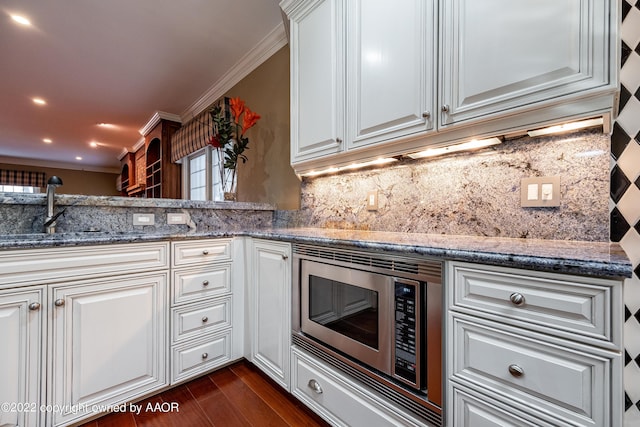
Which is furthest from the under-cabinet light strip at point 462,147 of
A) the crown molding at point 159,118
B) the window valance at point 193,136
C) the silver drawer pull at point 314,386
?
the crown molding at point 159,118

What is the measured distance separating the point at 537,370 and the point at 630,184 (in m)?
0.80

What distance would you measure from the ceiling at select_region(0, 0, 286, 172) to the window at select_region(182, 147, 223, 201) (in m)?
0.67

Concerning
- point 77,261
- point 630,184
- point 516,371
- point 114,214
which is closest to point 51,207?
point 114,214

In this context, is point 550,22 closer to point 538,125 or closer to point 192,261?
point 538,125

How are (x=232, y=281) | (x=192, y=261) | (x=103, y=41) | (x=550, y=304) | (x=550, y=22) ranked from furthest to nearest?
(x=103, y=41) < (x=232, y=281) < (x=192, y=261) < (x=550, y=22) < (x=550, y=304)

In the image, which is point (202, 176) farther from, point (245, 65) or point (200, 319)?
point (200, 319)

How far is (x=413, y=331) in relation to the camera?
3.22 feet

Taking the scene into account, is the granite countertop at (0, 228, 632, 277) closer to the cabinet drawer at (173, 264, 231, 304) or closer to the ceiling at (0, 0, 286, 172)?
the cabinet drawer at (173, 264, 231, 304)

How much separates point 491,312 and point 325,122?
1.27m

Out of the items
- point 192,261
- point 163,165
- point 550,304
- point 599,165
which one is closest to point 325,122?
point 192,261

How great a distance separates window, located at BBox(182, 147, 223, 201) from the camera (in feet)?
11.9

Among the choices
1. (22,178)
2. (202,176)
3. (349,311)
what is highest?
(22,178)

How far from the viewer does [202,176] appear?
13.1 ft

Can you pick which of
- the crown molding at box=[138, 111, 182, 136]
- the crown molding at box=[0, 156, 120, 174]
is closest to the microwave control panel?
the crown molding at box=[138, 111, 182, 136]
